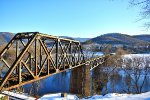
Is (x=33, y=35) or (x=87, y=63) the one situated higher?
(x=33, y=35)

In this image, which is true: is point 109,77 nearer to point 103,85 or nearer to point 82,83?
point 103,85

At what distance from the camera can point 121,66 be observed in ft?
200

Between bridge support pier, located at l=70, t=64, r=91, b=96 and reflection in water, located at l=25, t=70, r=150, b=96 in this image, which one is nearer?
bridge support pier, located at l=70, t=64, r=91, b=96

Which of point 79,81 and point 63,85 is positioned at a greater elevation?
point 79,81

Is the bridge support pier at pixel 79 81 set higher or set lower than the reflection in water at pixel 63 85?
higher

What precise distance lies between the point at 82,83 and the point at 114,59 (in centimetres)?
3590

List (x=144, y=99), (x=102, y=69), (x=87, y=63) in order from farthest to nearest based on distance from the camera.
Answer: (x=102, y=69), (x=87, y=63), (x=144, y=99)

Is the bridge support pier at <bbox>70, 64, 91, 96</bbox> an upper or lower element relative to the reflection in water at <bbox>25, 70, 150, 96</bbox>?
upper

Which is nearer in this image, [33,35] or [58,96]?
[33,35]

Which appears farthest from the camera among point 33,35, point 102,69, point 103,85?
point 102,69

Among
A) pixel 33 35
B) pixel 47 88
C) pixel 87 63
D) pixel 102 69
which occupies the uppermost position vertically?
pixel 33 35

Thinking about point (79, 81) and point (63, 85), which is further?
point (63, 85)

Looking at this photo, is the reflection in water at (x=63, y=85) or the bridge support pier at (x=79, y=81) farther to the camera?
the reflection in water at (x=63, y=85)

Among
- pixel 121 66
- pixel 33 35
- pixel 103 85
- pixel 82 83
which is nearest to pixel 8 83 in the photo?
pixel 33 35
